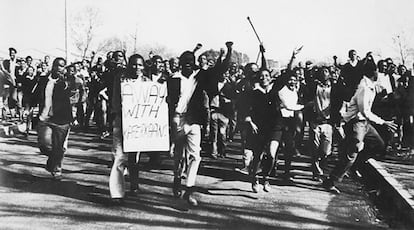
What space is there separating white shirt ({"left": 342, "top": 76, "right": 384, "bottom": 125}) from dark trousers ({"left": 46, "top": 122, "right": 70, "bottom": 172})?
142 inches

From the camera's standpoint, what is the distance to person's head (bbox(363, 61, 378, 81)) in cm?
645

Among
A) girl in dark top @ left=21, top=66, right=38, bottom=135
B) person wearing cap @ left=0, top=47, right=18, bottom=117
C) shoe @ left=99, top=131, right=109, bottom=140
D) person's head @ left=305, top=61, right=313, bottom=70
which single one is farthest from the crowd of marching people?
girl in dark top @ left=21, top=66, right=38, bottom=135

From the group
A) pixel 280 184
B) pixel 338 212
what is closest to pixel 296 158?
pixel 280 184

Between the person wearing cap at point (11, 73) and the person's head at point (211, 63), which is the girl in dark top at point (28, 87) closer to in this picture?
the person wearing cap at point (11, 73)

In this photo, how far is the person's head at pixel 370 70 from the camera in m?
6.45

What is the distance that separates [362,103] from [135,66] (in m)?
2.65

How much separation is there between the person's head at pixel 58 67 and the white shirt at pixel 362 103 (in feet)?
11.9

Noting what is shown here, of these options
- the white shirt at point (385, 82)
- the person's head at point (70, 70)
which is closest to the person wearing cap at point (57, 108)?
the person's head at point (70, 70)

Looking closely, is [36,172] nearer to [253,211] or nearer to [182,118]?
[182,118]

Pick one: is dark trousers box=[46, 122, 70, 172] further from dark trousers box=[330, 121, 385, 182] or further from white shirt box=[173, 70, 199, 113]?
dark trousers box=[330, 121, 385, 182]

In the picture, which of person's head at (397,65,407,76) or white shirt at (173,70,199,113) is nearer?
white shirt at (173,70,199,113)

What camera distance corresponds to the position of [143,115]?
558 cm

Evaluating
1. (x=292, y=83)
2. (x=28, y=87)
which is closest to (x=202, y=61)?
(x=292, y=83)

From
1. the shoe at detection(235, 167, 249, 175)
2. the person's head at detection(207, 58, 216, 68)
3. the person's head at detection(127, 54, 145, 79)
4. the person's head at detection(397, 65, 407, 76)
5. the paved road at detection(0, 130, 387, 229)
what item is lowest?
the paved road at detection(0, 130, 387, 229)
